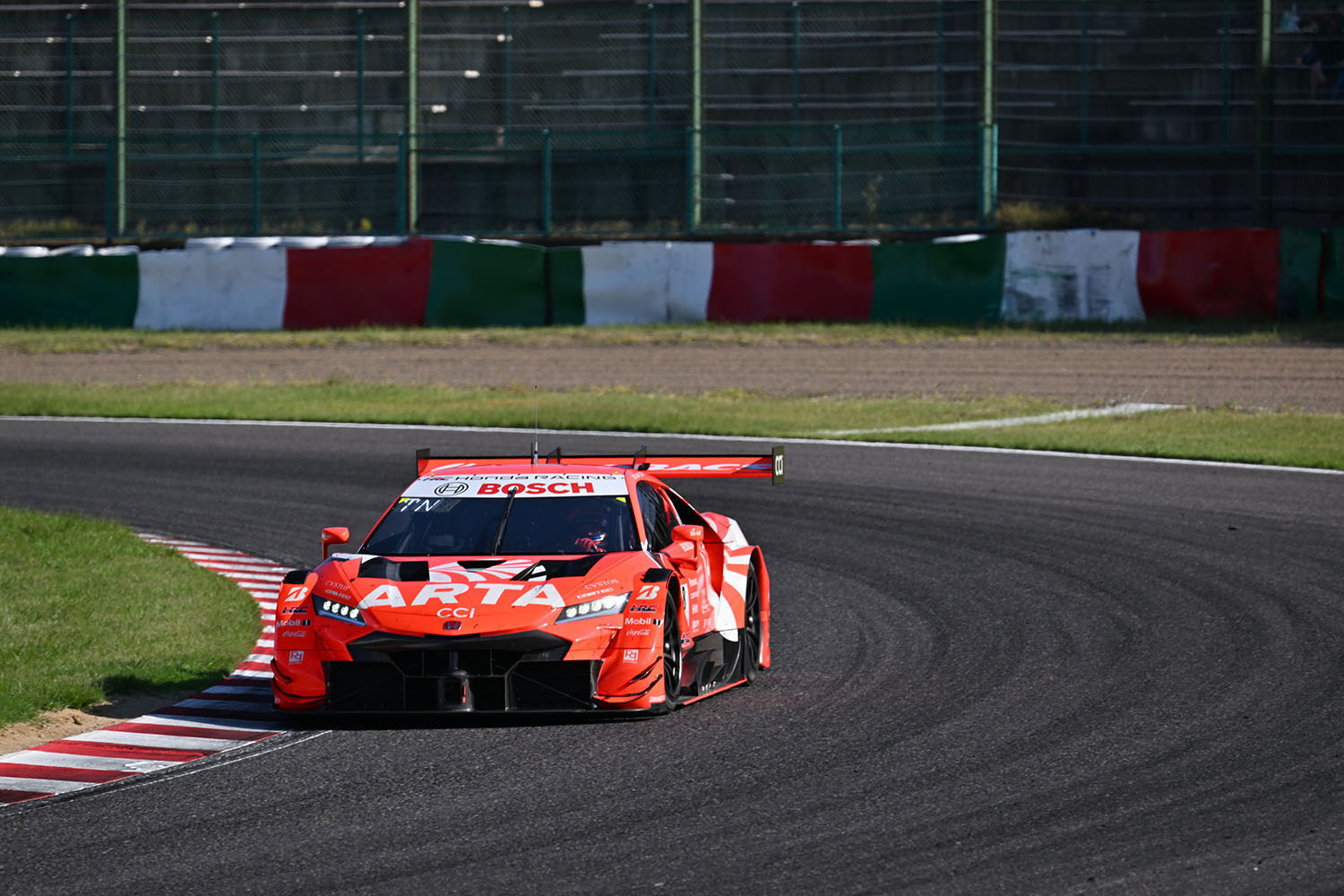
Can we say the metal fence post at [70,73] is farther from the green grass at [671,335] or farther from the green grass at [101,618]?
the green grass at [101,618]

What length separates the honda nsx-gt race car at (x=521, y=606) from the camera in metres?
7.73

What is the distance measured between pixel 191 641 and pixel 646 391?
14.1m

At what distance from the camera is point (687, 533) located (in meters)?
8.91

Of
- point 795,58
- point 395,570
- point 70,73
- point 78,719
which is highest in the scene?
point 795,58

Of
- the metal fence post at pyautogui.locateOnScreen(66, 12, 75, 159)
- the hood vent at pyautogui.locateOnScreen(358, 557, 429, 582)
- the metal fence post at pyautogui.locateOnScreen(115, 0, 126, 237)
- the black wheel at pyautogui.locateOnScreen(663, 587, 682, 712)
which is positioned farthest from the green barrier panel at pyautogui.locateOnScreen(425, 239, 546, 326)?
the black wheel at pyautogui.locateOnScreen(663, 587, 682, 712)

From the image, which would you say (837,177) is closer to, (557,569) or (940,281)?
(940,281)

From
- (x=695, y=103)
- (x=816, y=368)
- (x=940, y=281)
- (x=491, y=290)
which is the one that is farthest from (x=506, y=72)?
(x=816, y=368)

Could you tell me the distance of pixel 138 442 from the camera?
784 inches

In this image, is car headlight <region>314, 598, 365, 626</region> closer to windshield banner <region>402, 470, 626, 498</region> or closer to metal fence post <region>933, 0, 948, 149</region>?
windshield banner <region>402, 470, 626, 498</region>

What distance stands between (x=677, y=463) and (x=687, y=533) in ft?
3.53

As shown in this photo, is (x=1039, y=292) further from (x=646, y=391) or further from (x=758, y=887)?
(x=758, y=887)

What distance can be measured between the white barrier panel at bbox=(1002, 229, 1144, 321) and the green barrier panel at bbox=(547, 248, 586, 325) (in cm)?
662

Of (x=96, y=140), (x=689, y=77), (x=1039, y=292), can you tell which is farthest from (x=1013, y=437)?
(x=96, y=140)

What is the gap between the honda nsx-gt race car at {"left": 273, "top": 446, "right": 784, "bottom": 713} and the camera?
773cm
